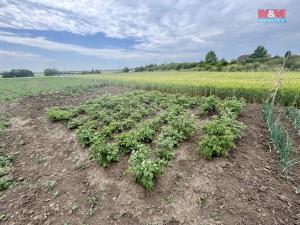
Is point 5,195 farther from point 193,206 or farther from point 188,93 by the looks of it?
point 188,93

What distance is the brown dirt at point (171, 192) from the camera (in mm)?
2977

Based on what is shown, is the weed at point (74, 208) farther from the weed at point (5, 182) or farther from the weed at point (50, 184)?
the weed at point (5, 182)

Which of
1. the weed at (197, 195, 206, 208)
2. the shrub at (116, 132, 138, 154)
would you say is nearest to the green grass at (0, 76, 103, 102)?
the shrub at (116, 132, 138, 154)

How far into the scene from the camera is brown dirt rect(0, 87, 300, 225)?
298cm

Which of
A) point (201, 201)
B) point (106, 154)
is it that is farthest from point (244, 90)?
point (106, 154)

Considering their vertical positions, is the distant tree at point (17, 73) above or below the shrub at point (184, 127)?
above

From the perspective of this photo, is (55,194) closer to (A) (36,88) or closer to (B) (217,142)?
(B) (217,142)

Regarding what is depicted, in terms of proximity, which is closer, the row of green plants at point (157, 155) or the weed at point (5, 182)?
the row of green plants at point (157, 155)

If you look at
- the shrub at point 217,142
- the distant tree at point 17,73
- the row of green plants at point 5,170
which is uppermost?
the distant tree at point 17,73

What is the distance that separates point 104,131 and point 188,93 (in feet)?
23.7

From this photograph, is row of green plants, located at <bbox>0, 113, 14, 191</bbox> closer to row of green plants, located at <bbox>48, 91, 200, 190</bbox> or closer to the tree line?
row of green plants, located at <bbox>48, 91, 200, 190</bbox>

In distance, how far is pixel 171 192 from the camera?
3.38 meters

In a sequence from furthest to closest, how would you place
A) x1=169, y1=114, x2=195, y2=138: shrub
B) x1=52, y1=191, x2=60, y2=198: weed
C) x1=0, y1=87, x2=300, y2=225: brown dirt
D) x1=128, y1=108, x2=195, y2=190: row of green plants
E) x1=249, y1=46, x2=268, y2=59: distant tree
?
x1=249, y1=46, x2=268, y2=59: distant tree → x1=169, y1=114, x2=195, y2=138: shrub → x1=52, y1=191, x2=60, y2=198: weed → x1=128, y1=108, x2=195, y2=190: row of green plants → x1=0, y1=87, x2=300, y2=225: brown dirt

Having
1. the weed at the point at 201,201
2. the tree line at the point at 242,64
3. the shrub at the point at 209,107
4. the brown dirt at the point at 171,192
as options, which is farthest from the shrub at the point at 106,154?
the tree line at the point at 242,64
